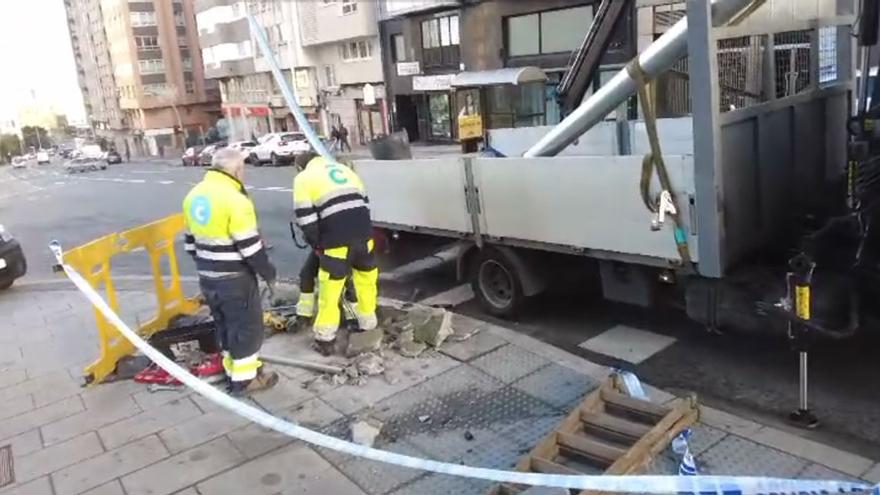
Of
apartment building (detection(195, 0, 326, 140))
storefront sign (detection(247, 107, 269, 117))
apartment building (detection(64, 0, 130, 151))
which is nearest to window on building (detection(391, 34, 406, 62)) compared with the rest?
apartment building (detection(195, 0, 326, 140))

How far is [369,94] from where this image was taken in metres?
34.0

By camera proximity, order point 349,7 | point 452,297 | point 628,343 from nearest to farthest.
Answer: point 628,343 → point 452,297 → point 349,7

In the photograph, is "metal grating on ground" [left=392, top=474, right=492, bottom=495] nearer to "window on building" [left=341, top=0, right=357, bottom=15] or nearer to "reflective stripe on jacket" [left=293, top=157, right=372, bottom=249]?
"reflective stripe on jacket" [left=293, top=157, right=372, bottom=249]

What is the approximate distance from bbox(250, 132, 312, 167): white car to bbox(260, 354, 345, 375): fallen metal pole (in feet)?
80.8

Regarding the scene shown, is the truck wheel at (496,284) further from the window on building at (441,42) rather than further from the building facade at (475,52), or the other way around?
the window on building at (441,42)

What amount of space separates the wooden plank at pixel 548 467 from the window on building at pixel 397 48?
30013 millimetres

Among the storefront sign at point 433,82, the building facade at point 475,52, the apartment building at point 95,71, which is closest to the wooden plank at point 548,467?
the building facade at point 475,52

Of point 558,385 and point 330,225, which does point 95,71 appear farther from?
point 558,385

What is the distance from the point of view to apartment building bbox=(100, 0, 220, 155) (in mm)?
69500

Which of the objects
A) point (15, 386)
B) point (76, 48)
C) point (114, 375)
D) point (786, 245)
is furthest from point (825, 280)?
point (76, 48)

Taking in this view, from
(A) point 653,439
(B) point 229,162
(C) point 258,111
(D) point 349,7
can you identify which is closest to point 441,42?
(D) point 349,7

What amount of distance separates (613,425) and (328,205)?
2.74 metres

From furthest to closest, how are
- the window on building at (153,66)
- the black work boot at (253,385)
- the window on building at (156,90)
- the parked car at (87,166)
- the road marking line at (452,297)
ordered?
the window on building at (156,90) < the window on building at (153,66) < the parked car at (87,166) < the road marking line at (452,297) < the black work boot at (253,385)

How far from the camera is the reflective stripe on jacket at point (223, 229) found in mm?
4926
